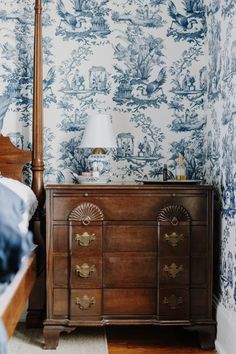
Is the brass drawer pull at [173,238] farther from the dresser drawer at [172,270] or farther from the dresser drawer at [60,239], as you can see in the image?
the dresser drawer at [60,239]

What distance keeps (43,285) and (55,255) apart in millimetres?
484

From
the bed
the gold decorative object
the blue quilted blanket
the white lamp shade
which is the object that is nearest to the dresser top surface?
the bed

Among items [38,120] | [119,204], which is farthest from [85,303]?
[38,120]

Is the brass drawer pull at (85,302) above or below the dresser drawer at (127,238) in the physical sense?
below

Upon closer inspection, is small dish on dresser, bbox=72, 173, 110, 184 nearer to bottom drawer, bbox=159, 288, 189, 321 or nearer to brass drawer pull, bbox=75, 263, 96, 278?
brass drawer pull, bbox=75, 263, 96, 278

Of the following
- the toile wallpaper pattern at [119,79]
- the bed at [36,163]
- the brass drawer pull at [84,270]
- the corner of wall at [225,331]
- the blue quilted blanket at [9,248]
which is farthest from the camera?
the toile wallpaper pattern at [119,79]

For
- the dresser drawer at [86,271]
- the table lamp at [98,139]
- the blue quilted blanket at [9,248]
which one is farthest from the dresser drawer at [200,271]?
the blue quilted blanket at [9,248]

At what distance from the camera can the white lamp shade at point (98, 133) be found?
2.79 m

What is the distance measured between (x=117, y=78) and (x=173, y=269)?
123cm

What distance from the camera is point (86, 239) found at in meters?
2.55

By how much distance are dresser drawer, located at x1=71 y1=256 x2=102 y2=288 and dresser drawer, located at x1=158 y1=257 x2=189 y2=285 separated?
12.8 inches

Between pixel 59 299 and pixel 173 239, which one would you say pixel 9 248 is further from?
pixel 173 239

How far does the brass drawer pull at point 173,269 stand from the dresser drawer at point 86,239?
363 mm

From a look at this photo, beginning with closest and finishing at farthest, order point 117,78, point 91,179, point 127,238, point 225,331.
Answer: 1. point 225,331
2. point 127,238
3. point 91,179
4. point 117,78
